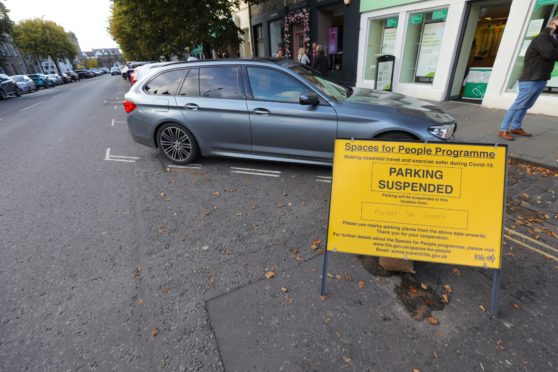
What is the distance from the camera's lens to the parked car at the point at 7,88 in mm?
20250

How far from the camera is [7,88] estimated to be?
68.5 ft

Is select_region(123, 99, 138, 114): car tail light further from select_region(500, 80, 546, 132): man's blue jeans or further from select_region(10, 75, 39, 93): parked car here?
select_region(10, 75, 39, 93): parked car

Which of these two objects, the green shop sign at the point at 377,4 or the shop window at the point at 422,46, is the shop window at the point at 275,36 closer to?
the green shop sign at the point at 377,4

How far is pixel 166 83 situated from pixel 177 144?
1074 mm

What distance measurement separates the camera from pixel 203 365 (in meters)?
1.95

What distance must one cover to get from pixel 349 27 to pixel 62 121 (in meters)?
11.3

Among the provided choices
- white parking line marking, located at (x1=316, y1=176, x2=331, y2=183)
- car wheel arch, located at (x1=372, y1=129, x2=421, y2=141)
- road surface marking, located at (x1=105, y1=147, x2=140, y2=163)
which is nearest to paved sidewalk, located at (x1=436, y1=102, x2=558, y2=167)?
car wheel arch, located at (x1=372, y1=129, x2=421, y2=141)

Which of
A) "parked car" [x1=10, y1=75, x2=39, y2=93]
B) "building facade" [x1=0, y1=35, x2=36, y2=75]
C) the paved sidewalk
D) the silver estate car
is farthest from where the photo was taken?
"building facade" [x1=0, y1=35, x2=36, y2=75]

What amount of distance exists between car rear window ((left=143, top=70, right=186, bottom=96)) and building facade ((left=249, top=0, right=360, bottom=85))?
25.7 feet

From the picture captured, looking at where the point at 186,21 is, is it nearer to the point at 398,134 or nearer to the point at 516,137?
the point at 398,134

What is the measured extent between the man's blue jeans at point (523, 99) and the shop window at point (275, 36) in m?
13.5

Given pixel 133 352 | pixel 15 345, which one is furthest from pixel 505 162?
pixel 15 345

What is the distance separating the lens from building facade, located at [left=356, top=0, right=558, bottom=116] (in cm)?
702

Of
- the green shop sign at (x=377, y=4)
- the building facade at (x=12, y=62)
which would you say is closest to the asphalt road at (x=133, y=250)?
the green shop sign at (x=377, y=4)
